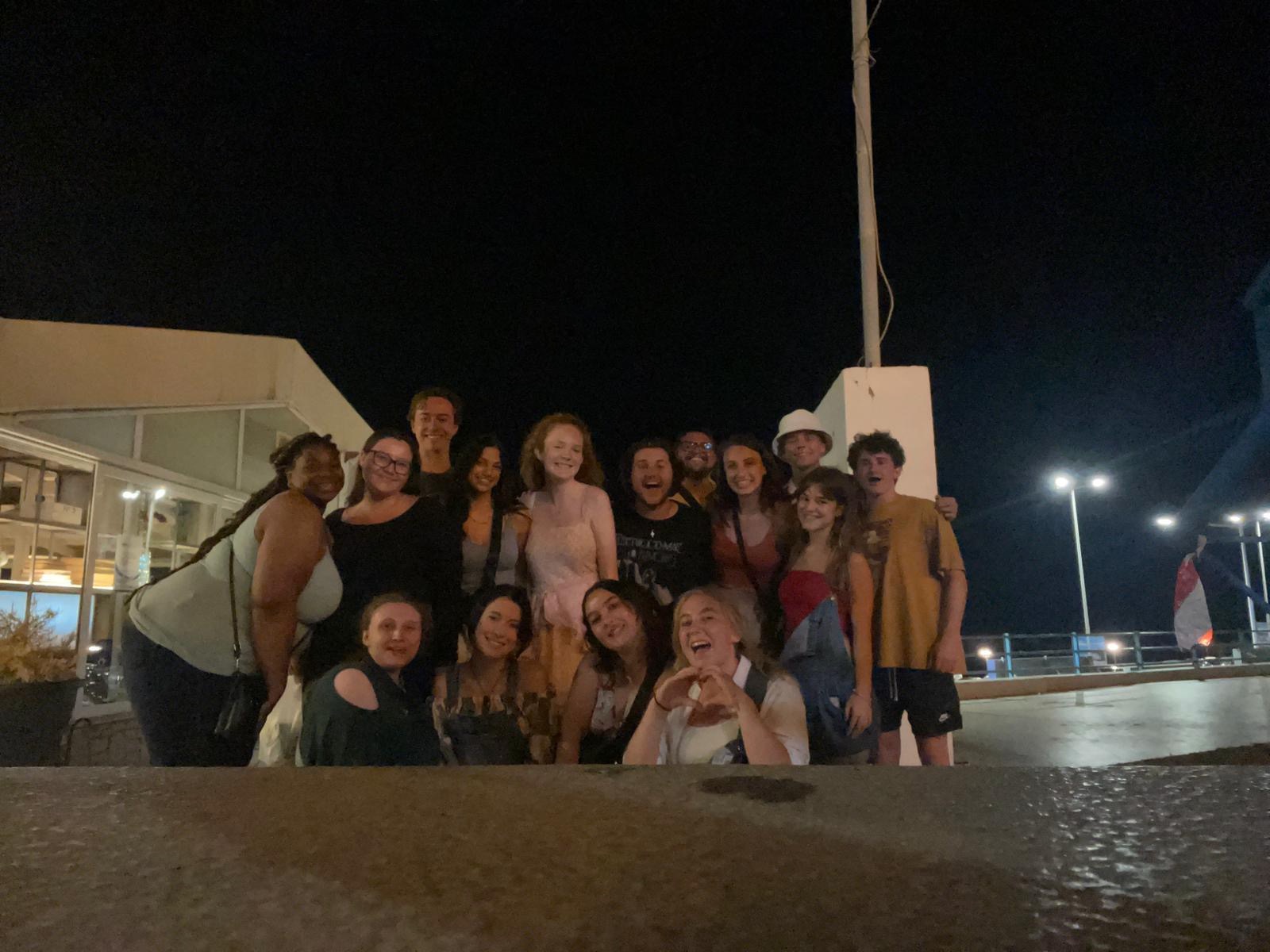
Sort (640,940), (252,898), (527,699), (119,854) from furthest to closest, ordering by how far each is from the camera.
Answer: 1. (527,699)
2. (119,854)
3. (252,898)
4. (640,940)

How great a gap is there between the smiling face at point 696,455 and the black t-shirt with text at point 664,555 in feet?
0.83

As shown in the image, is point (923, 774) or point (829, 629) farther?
point (829, 629)

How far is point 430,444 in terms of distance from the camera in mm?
3219

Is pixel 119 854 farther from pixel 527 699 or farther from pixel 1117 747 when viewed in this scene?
pixel 1117 747

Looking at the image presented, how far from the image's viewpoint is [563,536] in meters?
3.03

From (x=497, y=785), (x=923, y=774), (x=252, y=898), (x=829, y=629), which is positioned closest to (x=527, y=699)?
(x=497, y=785)

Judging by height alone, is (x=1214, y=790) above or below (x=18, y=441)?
below

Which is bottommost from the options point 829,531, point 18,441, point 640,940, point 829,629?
point 640,940

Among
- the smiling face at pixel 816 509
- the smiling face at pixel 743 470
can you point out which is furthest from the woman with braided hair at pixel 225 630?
the smiling face at pixel 816 509

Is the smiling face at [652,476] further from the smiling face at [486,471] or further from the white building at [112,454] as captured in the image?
the white building at [112,454]

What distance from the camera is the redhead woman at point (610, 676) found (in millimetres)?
2850

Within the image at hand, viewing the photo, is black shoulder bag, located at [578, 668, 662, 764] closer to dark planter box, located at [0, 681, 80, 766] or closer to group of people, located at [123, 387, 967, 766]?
group of people, located at [123, 387, 967, 766]

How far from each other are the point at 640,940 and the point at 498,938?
192mm

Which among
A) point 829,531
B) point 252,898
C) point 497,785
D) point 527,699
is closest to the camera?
point 252,898
